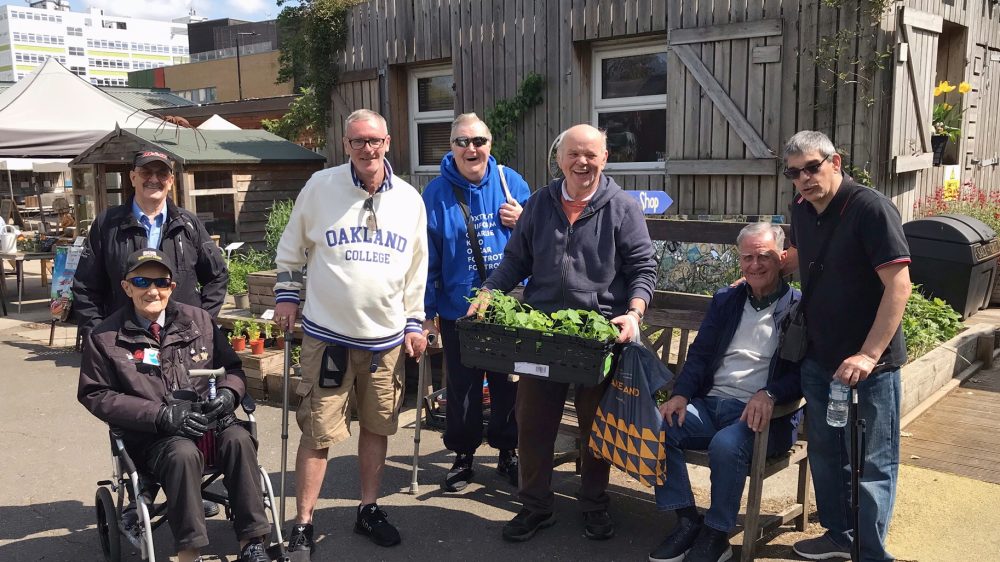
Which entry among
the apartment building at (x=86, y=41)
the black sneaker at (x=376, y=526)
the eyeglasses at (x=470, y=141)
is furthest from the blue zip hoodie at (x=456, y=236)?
the apartment building at (x=86, y=41)

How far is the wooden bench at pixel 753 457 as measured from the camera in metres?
3.53

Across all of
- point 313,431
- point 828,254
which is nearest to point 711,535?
point 828,254

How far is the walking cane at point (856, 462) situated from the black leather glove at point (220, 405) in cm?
269

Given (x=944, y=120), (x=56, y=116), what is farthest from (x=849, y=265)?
(x=56, y=116)

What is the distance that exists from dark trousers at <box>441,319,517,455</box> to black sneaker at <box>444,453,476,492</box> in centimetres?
7

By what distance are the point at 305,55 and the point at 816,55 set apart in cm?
729

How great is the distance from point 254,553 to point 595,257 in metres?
2.00

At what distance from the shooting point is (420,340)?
4.05 metres

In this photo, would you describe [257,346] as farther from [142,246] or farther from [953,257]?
[953,257]

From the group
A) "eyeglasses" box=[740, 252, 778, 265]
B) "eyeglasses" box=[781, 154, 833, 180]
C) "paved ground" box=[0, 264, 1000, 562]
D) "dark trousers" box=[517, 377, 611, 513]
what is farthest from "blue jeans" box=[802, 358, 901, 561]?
"dark trousers" box=[517, 377, 611, 513]

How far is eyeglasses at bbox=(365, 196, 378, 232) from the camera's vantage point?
3.87 meters

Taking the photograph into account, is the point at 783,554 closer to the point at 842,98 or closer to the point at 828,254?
the point at 828,254

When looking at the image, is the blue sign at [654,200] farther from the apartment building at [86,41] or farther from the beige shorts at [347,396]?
the apartment building at [86,41]

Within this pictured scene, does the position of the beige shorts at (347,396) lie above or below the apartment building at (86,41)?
below
